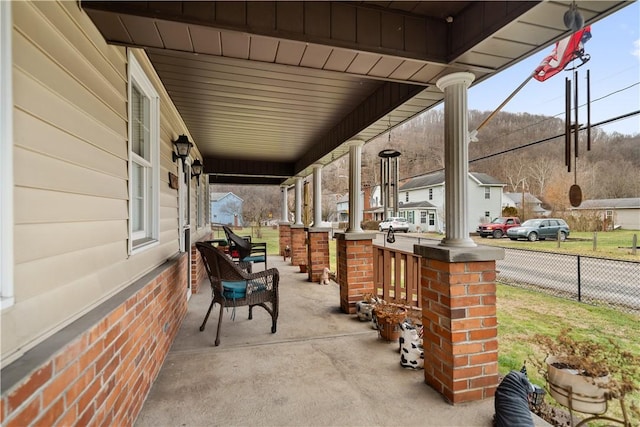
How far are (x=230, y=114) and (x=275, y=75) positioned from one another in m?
1.40

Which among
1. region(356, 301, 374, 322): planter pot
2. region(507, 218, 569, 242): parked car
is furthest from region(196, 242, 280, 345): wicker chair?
region(507, 218, 569, 242): parked car

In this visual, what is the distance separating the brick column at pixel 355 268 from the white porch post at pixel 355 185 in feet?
0.57

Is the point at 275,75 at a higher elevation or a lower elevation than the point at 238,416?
higher

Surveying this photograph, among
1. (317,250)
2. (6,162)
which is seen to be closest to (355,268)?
(317,250)

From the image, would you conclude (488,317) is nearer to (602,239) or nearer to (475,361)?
(475,361)

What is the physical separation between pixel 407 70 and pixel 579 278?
5074mm

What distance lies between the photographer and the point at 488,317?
2.07 metres

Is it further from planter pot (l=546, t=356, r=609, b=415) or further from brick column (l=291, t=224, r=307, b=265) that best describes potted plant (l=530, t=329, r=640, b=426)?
brick column (l=291, t=224, r=307, b=265)

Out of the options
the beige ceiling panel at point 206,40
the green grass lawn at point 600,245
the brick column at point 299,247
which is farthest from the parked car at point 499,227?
the beige ceiling panel at point 206,40

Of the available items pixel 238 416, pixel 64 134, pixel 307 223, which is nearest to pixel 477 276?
pixel 238 416

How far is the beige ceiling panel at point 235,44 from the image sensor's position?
1.79 metres

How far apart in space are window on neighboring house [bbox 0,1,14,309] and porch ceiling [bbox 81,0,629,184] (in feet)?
2.38

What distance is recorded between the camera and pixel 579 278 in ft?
16.8

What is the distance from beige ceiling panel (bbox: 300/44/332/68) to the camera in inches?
76.7
